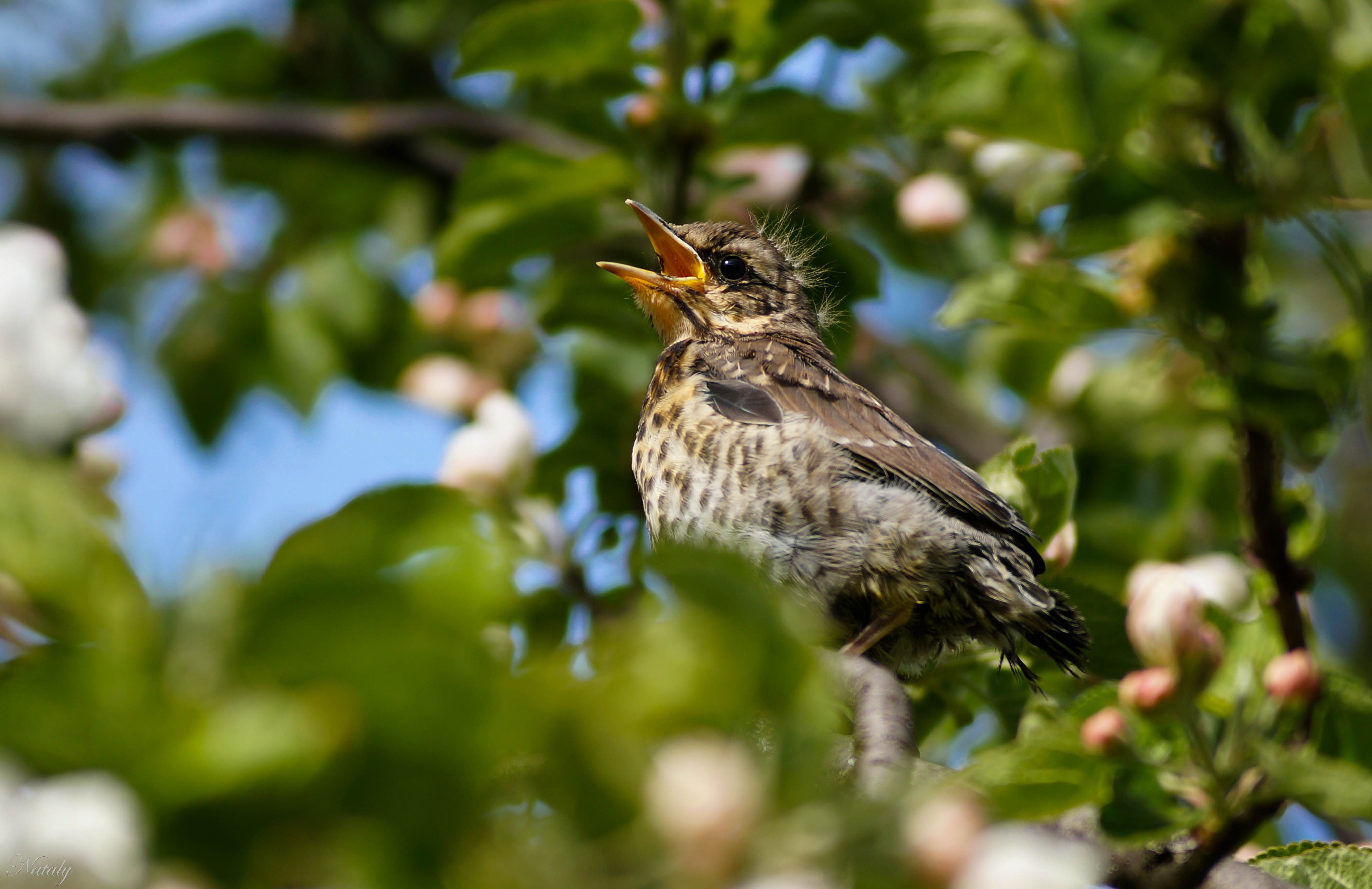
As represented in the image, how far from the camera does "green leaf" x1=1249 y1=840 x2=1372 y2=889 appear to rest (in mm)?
1848

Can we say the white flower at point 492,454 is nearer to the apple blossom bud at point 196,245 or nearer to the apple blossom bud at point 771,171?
the apple blossom bud at point 771,171

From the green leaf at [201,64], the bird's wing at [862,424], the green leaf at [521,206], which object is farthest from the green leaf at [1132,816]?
the green leaf at [201,64]

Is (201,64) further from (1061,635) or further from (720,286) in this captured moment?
(1061,635)

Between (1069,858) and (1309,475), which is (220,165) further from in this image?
(1069,858)

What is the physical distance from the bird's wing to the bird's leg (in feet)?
0.74

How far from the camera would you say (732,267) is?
380 centimetres

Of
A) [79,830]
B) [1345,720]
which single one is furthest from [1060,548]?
[79,830]

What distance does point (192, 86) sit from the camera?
4008 millimetres

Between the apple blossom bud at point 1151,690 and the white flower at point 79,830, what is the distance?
1.31m

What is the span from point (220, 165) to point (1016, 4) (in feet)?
8.44

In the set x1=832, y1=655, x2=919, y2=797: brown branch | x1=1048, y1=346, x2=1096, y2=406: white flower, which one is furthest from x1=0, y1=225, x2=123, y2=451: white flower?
x1=1048, y1=346, x2=1096, y2=406: white flower

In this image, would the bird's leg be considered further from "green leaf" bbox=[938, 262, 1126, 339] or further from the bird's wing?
"green leaf" bbox=[938, 262, 1126, 339]

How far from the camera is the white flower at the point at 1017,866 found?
1056 mm

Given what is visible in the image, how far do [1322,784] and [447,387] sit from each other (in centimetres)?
232
